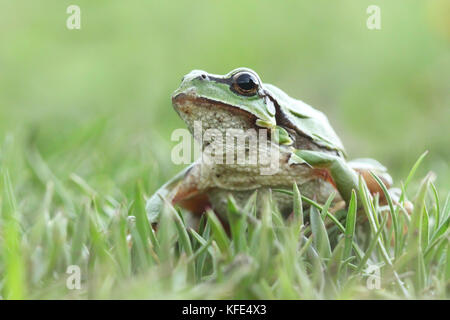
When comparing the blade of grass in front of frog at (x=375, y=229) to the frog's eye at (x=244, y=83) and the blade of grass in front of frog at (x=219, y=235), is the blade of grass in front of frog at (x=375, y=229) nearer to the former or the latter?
the blade of grass in front of frog at (x=219, y=235)

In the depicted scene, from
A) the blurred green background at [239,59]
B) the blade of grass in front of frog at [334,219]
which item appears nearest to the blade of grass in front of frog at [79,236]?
the blade of grass in front of frog at [334,219]

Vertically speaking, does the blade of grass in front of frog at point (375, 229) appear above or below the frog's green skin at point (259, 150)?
below

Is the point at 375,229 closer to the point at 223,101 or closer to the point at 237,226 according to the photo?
the point at 237,226

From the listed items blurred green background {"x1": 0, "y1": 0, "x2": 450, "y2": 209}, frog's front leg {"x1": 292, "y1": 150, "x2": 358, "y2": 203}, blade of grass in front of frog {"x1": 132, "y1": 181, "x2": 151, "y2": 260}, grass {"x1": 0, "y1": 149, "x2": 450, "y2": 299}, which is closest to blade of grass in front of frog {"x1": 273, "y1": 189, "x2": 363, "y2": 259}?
grass {"x1": 0, "y1": 149, "x2": 450, "y2": 299}

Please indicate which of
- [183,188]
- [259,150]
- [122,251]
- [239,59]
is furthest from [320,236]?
[239,59]
